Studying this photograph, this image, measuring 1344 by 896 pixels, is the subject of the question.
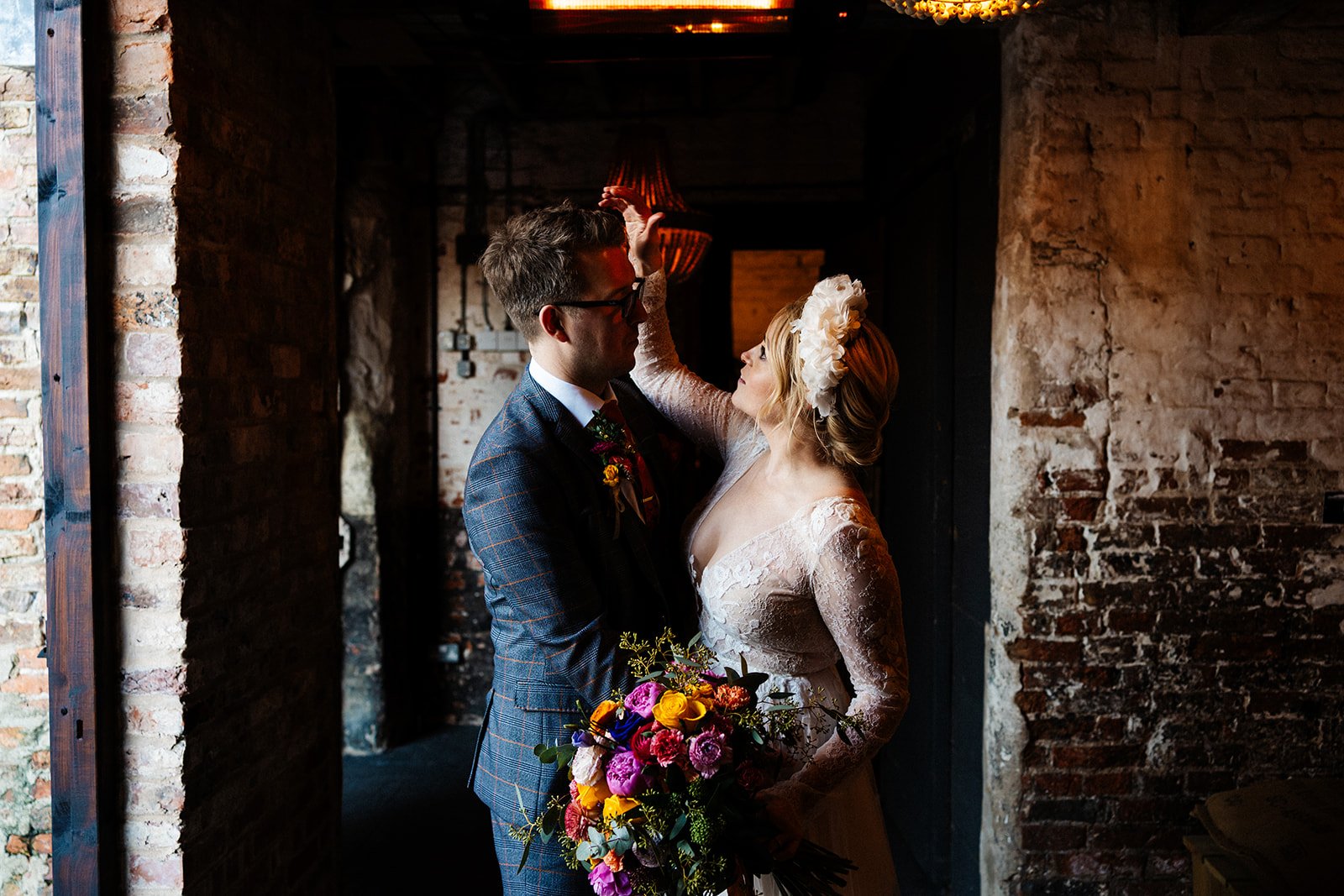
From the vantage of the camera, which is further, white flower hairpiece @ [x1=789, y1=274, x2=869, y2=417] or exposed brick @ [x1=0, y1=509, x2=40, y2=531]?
exposed brick @ [x1=0, y1=509, x2=40, y2=531]

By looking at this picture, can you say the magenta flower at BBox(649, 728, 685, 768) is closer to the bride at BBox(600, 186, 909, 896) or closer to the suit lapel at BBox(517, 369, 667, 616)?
the bride at BBox(600, 186, 909, 896)

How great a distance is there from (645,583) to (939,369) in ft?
6.22

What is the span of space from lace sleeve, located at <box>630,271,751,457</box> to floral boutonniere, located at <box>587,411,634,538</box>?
0.39 metres

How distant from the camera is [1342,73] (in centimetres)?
269

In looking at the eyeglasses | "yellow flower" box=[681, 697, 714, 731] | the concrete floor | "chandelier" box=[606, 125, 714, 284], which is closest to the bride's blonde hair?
the eyeglasses

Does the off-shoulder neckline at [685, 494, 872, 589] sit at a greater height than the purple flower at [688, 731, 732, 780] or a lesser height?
greater

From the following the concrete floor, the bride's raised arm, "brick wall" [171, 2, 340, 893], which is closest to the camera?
"brick wall" [171, 2, 340, 893]

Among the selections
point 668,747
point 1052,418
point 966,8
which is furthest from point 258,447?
point 1052,418

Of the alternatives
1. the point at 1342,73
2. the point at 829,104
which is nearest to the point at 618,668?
the point at 1342,73

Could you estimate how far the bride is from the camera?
6.17ft

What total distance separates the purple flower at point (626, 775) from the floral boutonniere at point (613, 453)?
0.53m

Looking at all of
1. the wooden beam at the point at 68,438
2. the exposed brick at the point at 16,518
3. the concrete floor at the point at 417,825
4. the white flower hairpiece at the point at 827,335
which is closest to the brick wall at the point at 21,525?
the exposed brick at the point at 16,518

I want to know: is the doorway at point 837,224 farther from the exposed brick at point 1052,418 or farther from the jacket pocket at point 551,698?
the jacket pocket at point 551,698

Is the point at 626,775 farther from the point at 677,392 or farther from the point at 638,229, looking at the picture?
the point at 638,229
